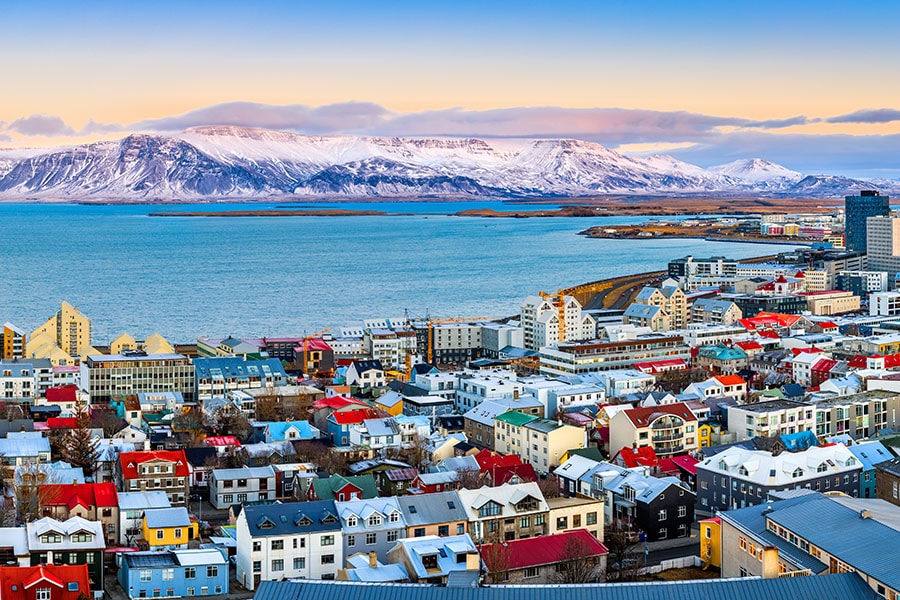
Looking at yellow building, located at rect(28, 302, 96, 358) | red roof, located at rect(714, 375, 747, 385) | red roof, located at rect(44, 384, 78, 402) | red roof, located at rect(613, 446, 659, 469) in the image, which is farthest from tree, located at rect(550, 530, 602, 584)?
yellow building, located at rect(28, 302, 96, 358)

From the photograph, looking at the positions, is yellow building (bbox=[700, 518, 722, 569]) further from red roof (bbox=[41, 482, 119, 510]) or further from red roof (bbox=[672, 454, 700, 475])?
red roof (bbox=[41, 482, 119, 510])

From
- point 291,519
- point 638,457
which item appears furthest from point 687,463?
point 291,519

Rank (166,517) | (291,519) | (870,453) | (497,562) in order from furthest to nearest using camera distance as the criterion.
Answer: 1. (870,453)
2. (166,517)
3. (291,519)
4. (497,562)

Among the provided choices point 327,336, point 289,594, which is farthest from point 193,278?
point 289,594

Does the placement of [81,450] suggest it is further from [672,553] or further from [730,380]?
[730,380]

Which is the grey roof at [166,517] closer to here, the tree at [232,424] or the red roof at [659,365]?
the tree at [232,424]

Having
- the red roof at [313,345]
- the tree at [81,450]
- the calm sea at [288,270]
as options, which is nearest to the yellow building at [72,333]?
the red roof at [313,345]
